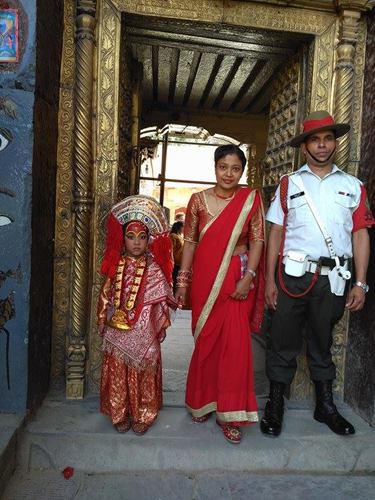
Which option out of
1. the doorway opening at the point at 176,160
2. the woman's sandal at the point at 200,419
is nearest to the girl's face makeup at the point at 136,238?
the woman's sandal at the point at 200,419

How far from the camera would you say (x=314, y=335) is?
2951 millimetres

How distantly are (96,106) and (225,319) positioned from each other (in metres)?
1.79

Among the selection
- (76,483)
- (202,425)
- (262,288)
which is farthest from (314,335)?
(76,483)

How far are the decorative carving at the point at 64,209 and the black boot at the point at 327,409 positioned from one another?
1920 mm

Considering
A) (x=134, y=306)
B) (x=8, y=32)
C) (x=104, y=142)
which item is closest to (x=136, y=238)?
(x=134, y=306)

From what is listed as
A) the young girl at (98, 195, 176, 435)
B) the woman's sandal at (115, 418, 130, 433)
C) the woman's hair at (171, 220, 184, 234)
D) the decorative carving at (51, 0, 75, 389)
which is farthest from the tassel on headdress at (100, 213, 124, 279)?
the woman's hair at (171, 220, 184, 234)

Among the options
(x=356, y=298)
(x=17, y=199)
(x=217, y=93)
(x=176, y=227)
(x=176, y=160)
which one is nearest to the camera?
(x=17, y=199)

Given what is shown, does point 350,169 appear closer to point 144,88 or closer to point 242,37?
point 242,37

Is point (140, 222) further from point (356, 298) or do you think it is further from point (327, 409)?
point (327, 409)

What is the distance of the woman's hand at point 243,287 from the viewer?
268 cm

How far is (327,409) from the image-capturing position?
9.64 ft

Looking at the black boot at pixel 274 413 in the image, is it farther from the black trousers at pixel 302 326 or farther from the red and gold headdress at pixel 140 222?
the red and gold headdress at pixel 140 222

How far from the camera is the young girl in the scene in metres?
2.66

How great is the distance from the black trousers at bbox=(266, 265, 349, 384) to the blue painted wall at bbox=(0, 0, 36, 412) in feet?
5.57
